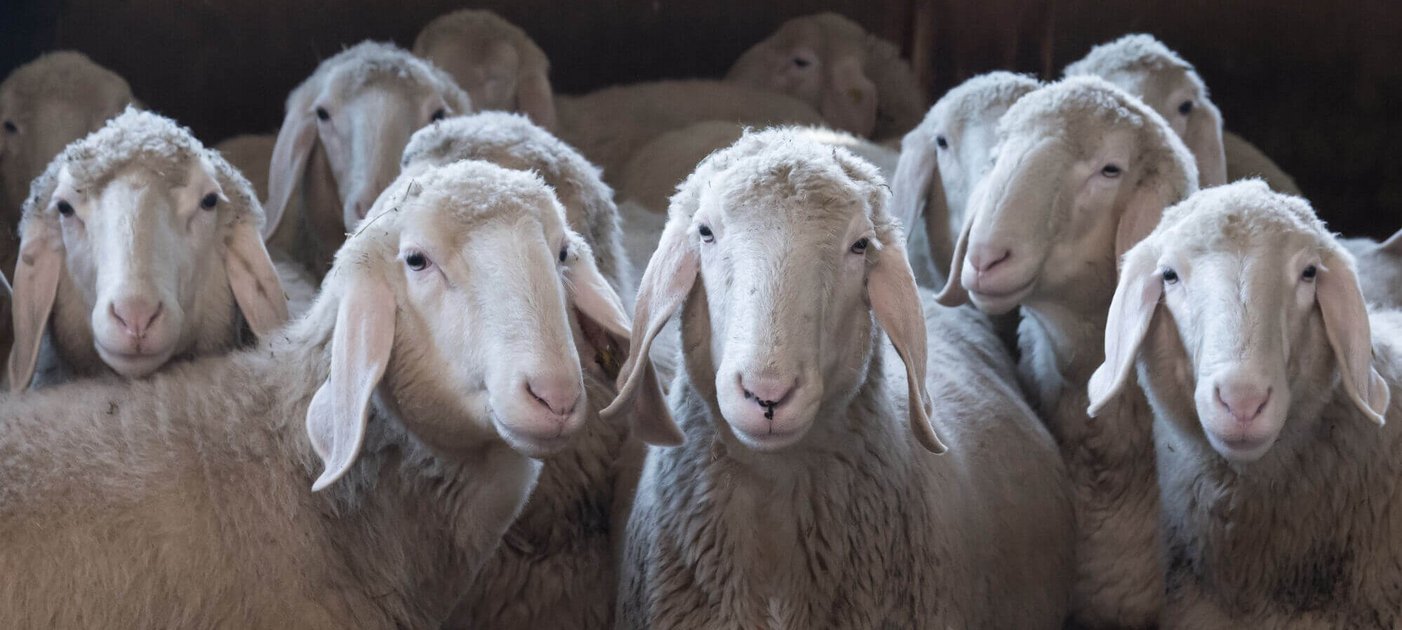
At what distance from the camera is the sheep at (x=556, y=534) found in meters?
3.97

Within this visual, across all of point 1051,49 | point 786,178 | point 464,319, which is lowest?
point 1051,49

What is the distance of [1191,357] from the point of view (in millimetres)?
3555

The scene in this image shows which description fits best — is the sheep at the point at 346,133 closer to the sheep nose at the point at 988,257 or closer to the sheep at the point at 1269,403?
the sheep nose at the point at 988,257

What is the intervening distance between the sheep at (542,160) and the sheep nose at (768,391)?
136cm

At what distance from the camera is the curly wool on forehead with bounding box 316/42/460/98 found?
17.4 ft

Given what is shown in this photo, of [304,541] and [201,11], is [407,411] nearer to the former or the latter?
[304,541]

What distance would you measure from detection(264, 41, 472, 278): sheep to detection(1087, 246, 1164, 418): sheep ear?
92.4 inches

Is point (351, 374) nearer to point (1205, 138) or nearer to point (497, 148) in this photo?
point (497, 148)

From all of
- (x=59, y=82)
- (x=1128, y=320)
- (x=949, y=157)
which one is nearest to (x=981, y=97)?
(x=949, y=157)

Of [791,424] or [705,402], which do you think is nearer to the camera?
[791,424]

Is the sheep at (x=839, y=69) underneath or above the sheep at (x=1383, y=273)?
underneath

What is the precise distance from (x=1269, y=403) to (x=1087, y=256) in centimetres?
105

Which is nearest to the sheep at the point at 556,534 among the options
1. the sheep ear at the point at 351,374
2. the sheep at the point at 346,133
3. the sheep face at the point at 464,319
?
the sheep face at the point at 464,319

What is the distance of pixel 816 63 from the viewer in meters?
7.48
